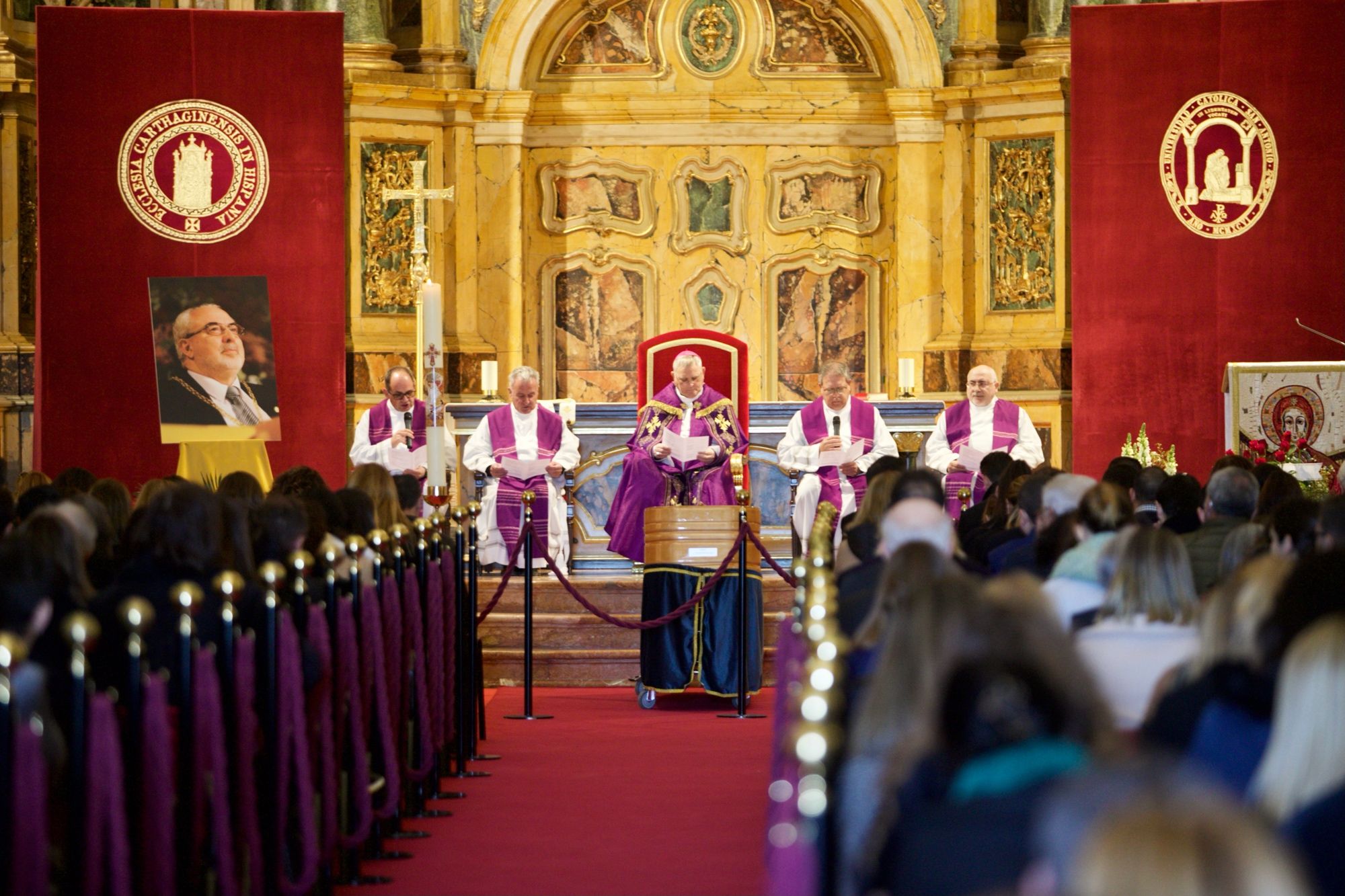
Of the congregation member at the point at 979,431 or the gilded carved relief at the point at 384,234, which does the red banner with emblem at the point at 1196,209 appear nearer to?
the congregation member at the point at 979,431

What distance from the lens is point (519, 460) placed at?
1216 centimetres

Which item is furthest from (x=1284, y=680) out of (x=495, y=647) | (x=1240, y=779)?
(x=495, y=647)

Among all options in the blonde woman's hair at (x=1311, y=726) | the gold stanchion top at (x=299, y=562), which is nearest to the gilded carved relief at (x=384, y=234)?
the gold stanchion top at (x=299, y=562)

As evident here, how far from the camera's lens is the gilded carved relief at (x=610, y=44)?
15898 mm

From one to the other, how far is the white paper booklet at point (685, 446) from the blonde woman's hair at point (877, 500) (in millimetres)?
3873

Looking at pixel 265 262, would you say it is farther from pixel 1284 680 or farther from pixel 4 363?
pixel 1284 680

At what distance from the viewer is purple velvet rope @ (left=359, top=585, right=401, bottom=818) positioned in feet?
20.7

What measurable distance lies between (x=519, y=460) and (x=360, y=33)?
473 cm

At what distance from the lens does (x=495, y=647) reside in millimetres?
11523

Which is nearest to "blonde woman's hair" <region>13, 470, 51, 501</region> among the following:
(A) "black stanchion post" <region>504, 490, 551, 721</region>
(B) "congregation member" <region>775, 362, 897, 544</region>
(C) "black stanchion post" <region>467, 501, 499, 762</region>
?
(C) "black stanchion post" <region>467, 501, 499, 762</region>

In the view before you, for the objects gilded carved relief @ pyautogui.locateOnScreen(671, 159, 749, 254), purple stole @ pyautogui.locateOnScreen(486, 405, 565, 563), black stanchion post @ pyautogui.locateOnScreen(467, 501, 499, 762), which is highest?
gilded carved relief @ pyautogui.locateOnScreen(671, 159, 749, 254)

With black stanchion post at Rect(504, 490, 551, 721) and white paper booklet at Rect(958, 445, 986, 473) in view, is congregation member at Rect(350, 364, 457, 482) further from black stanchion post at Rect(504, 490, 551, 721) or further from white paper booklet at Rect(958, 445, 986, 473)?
white paper booklet at Rect(958, 445, 986, 473)

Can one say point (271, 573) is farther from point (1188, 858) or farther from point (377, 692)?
point (1188, 858)

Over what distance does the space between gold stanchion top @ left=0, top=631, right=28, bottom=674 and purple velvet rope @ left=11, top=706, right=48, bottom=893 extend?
0.48ft
